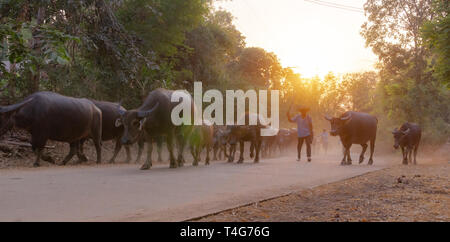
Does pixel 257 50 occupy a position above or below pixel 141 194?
A: above

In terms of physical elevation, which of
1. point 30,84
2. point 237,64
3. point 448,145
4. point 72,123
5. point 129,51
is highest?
point 237,64

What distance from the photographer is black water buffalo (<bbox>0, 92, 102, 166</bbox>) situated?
11.1m

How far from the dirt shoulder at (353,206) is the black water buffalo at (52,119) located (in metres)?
7.89

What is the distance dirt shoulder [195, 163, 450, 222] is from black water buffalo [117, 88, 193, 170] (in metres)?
4.96

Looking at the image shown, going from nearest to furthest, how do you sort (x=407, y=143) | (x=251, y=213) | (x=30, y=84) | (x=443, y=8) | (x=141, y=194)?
(x=251, y=213) → (x=141, y=194) → (x=443, y=8) → (x=30, y=84) → (x=407, y=143)

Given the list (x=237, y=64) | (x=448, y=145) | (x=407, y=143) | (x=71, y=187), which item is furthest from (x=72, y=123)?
(x=237, y=64)

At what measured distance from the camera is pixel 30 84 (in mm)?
14148

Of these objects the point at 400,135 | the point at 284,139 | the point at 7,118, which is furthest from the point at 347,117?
the point at 284,139

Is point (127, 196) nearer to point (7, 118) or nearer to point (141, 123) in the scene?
point (141, 123)

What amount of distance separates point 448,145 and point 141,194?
1240 inches

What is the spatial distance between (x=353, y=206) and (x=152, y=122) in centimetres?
656

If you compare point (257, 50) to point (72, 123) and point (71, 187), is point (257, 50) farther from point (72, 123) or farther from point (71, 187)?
point (71, 187)

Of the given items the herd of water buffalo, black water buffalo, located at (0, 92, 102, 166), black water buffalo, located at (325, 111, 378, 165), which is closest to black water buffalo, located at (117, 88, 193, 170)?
the herd of water buffalo

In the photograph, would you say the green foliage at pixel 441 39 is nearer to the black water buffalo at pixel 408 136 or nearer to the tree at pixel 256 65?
the black water buffalo at pixel 408 136
